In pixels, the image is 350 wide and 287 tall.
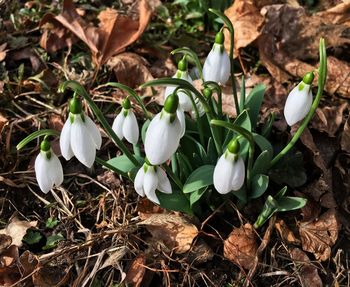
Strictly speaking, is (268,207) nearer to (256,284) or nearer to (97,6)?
(256,284)

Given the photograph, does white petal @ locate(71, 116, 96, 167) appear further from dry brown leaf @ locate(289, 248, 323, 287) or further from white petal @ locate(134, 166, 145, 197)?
dry brown leaf @ locate(289, 248, 323, 287)

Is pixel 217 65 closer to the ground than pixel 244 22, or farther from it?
farther from it

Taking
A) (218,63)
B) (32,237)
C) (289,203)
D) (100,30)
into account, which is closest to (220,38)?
(218,63)

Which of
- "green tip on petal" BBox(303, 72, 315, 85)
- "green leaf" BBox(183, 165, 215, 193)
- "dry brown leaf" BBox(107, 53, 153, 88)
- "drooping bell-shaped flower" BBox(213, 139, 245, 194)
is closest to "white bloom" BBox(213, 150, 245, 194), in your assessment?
"drooping bell-shaped flower" BBox(213, 139, 245, 194)

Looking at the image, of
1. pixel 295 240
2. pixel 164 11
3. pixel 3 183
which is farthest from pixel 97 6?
pixel 295 240

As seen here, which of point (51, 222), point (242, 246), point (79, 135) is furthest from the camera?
point (51, 222)

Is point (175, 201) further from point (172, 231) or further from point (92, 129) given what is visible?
point (92, 129)

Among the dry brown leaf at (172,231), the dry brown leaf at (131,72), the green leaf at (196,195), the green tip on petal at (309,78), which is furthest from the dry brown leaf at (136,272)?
the dry brown leaf at (131,72)
